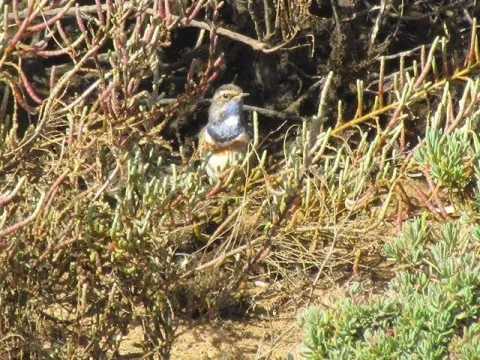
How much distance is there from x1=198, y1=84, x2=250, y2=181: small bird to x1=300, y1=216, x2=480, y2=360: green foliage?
320 centimetres

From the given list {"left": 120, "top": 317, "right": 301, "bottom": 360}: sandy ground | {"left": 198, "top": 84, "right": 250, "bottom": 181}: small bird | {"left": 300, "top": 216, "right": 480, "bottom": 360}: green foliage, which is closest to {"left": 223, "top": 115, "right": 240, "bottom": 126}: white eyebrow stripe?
{"left": 198, "top": 84, "right": 250, "bottom": 181}: small bird

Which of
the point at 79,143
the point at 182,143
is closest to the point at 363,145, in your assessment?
the point at 79,143

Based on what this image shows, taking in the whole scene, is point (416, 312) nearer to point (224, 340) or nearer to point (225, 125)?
point (224, 340)

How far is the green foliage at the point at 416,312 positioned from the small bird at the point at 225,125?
3.20m

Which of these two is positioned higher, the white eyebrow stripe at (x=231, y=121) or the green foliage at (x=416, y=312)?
the green foliage at (x=416, y=312)

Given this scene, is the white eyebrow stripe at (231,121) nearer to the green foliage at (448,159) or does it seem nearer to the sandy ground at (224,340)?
the sandy ground at (224,340)

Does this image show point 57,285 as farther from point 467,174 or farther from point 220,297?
point 467,174

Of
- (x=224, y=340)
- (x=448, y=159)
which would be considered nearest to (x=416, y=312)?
(x=448, y=159)

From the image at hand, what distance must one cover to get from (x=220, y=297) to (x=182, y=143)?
10.1 ft

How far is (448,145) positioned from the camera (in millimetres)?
4379

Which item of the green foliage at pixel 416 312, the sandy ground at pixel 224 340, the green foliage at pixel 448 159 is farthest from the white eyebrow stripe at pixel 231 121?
the green foliage at pixel 416 312

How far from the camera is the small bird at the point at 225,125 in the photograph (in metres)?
7.35

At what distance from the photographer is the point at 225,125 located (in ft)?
24.9

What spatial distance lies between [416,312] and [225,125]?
4.02m
